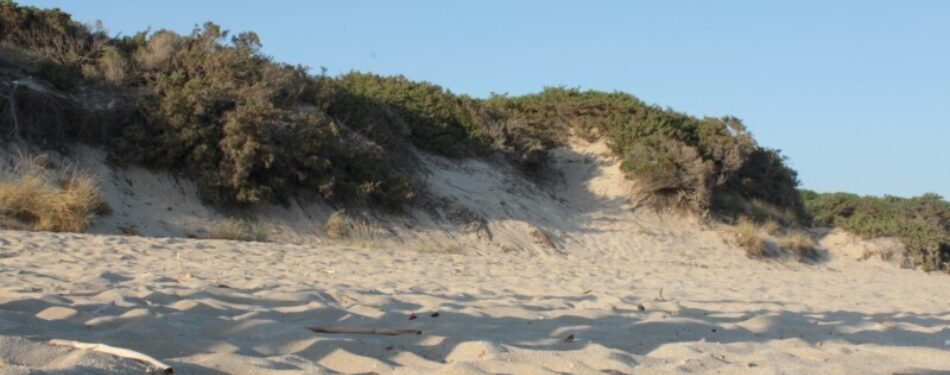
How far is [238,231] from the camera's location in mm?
12875

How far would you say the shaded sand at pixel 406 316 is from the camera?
4.36m

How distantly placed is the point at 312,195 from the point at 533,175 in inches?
277

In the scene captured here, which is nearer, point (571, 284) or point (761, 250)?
point (571, 284)

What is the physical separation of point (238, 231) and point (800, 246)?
40.7 feet

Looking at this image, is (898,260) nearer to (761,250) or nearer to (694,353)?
(761,250)

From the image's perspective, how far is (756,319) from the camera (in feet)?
22.6

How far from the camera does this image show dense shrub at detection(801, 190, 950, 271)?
816 inches

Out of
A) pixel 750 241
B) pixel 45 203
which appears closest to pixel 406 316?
pixel 45 203

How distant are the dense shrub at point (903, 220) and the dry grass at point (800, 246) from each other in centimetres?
188

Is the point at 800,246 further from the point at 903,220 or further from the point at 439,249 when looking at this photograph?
the point at 439,249

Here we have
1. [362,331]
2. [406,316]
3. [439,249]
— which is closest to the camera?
[362,331]

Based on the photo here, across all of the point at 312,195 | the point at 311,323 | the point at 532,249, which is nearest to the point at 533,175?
the point at 532,249

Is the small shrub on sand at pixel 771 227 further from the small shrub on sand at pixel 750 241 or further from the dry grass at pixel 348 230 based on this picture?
the dry grass at pixel 348 230

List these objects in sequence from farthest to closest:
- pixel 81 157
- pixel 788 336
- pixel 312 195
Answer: pixel 312 195
pixel 81 157
pixel 788 336
